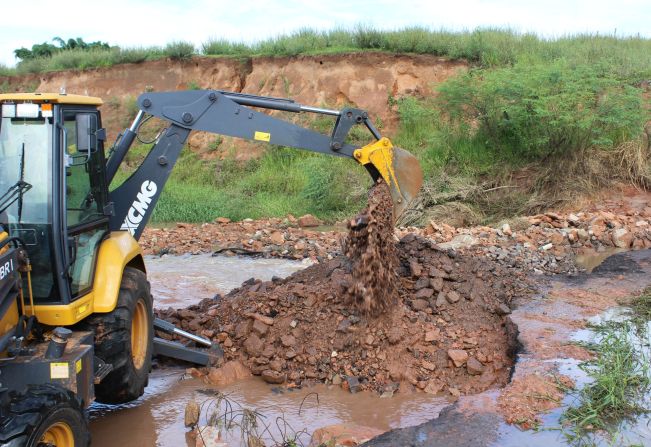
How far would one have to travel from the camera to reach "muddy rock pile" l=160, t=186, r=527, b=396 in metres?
6.26

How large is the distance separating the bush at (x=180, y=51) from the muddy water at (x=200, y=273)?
13559 millimetres

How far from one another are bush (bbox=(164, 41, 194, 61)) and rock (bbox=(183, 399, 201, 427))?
788 inches

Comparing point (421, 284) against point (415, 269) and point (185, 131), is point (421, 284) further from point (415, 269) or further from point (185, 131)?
point (185, 131)

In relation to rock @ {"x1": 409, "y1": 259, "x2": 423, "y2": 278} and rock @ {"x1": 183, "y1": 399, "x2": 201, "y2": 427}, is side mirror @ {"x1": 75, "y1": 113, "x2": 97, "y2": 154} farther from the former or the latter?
rock @ {"x1": 409, "y1": 259, "x2": 423, "y2": 278}

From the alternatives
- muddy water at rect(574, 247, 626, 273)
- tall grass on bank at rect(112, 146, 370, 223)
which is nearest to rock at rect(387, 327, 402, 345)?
muddy water at rect(574, 247, 626, 273)

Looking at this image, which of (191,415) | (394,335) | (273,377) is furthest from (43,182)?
(394,335)

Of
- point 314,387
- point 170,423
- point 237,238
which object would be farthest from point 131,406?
point 237,238

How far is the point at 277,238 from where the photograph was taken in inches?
492

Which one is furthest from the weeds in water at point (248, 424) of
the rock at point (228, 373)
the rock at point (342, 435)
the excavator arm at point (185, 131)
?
the excavator arm at point (185, 131)

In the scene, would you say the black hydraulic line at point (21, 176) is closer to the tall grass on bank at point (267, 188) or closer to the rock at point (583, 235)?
the rock at point (583, 235)

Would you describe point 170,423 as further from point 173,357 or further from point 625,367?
point 625,367

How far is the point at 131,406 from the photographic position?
18.7 ft

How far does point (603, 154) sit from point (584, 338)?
29.1 feet

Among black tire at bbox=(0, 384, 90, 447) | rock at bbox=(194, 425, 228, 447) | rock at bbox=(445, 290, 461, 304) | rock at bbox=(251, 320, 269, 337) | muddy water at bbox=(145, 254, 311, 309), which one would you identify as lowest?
muddy water at bbox=(145, 254, 311, 309)
